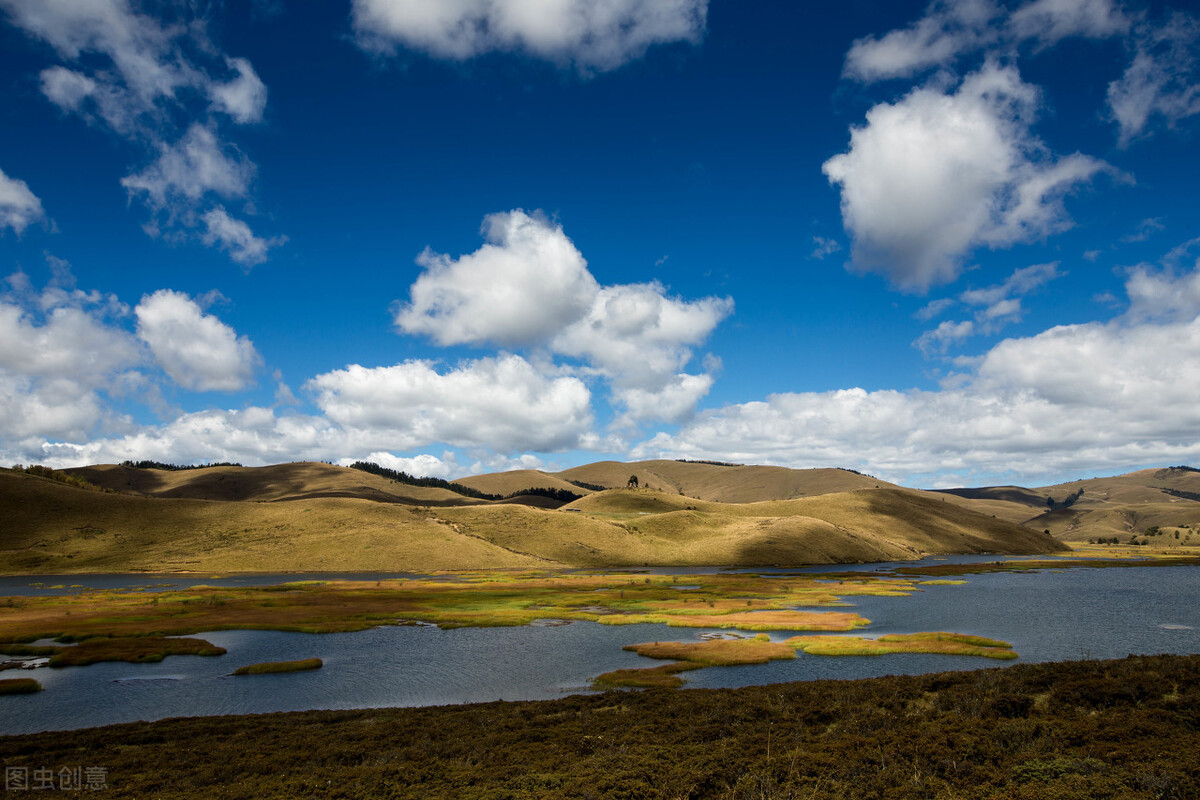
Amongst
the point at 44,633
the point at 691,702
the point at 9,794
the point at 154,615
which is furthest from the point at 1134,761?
the point at 154,615

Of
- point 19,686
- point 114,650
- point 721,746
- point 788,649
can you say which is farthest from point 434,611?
point 721,746

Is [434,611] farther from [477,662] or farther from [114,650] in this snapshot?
[114,650]

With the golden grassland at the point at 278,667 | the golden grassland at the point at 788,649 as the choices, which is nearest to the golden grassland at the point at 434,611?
the golden grassland at the point at 788,649

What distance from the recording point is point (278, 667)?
2152 inches

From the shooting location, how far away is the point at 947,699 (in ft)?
113

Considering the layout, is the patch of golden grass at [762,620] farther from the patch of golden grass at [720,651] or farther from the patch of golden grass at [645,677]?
the patch of golden grass at [645,677]

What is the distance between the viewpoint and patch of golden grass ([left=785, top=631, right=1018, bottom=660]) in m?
56.9

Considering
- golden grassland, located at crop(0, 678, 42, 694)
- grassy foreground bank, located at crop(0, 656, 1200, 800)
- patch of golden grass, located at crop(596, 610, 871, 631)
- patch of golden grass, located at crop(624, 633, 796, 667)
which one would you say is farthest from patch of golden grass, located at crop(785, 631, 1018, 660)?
golden grassland, located at crop(0, 678, 42, 694)

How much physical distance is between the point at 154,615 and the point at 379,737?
73155mm

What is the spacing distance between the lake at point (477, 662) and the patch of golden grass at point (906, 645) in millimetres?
1812

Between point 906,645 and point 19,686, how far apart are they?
246 feet

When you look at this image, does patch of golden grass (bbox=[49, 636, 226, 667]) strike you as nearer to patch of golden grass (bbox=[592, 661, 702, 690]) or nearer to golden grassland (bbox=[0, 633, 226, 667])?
golden grassland (bbox=[0, 633, 226, 667])

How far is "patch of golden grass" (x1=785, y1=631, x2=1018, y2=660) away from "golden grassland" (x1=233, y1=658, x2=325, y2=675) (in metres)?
45.5

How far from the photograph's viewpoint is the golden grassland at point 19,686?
46656mm
